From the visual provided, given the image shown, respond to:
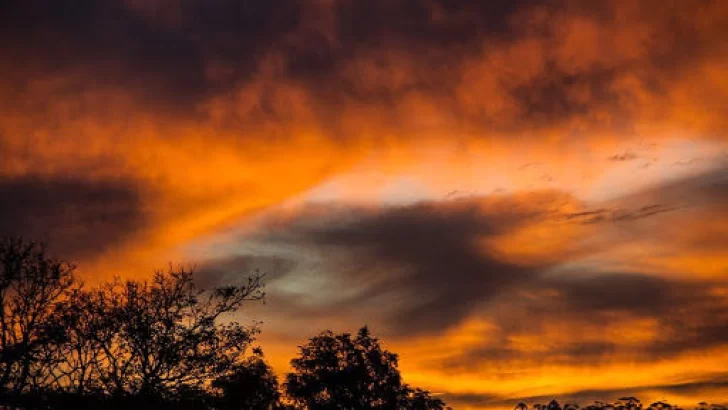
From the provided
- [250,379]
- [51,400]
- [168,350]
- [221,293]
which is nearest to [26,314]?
[51,400]

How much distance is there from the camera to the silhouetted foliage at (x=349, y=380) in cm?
9956

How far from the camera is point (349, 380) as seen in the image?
10106cm

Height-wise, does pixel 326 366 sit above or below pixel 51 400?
above

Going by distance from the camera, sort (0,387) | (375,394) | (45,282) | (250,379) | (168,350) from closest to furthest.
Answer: (0,387) → (45,282) → (168,350) → (250,379) → (375,394)

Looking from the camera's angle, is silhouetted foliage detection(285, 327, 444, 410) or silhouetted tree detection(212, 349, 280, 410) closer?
silhouetted tree detection(212, 349, 280, 410)

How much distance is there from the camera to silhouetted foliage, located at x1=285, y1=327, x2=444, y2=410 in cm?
9956

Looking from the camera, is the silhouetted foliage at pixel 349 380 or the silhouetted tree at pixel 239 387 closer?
the silhouetted tree at pixel 239 387

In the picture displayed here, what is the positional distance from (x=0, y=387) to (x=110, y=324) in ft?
31.8

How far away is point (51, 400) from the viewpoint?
5034 cm

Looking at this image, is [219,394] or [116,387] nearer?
[116,387]

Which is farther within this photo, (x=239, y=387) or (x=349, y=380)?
(x=349, y=380)

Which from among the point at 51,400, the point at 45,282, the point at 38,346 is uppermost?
the point at 45,282


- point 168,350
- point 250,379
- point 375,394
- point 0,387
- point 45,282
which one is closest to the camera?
point 0,387

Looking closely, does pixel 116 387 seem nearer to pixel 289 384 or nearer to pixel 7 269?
pixel 7 269
